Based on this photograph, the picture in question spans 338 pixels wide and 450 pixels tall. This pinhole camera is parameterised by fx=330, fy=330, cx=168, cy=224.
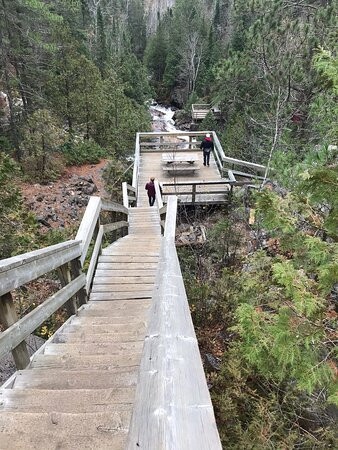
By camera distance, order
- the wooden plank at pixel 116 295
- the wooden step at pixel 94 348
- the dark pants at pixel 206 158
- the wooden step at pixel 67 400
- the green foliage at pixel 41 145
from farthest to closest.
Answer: the dark pants at pixel 206 158 < the green foliage at pixel 41 145 < the wooden plank at pixel 116 295 < the wooden step at pixel 94 348 < the wooden step at pixel 67 400

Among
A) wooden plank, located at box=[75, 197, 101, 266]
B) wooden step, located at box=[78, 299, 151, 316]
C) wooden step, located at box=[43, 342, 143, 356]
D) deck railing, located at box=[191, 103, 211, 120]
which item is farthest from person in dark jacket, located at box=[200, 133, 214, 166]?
deck railing, located at box=[191, 103, 211, 120]

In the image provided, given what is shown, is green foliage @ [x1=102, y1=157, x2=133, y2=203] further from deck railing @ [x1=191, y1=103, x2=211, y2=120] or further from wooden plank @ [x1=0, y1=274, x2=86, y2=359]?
deck railing @ [x1=191, y1=103, x2=211, y2=120]

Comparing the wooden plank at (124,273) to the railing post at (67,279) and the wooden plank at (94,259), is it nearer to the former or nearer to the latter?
the wooden plank at (94,259)

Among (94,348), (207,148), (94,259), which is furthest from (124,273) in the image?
(207,148)

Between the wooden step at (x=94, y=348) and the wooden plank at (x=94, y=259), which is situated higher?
the wooden step at (x=94, y=348)

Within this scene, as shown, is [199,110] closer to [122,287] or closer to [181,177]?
[181,177]

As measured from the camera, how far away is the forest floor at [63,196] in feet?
38.3

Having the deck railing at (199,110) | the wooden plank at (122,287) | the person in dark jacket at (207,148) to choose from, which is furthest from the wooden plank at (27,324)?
the deck railing at (199,110)

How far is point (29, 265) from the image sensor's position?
7.53 ft

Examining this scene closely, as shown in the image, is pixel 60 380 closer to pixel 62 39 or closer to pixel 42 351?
pixel 42 351

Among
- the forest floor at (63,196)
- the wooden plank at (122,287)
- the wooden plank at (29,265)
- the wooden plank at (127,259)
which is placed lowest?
the forest floor at (63,196)

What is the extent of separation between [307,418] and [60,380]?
321 centimetres

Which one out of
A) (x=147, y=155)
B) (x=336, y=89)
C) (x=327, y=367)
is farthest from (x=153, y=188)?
(x=327, y=367)

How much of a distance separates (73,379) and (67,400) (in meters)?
0.34
